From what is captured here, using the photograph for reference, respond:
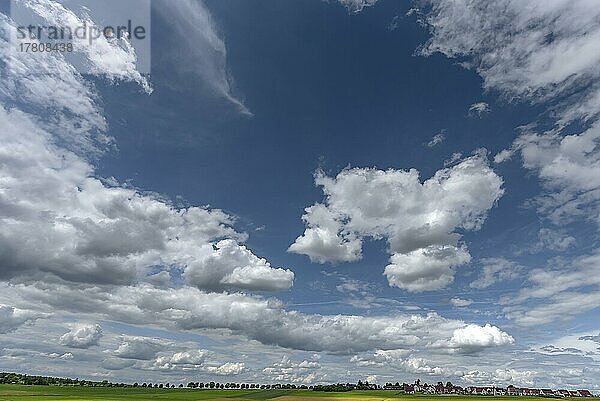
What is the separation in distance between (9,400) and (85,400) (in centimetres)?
2691

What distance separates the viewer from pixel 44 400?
180 metres

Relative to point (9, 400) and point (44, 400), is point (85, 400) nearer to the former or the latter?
point (44, 400)

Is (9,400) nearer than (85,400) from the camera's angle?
Yes

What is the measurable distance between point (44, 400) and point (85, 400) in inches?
598

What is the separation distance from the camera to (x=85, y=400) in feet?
617

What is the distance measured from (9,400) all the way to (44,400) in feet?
40.2

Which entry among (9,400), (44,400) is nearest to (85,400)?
(44,400)

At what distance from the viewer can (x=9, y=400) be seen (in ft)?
580
